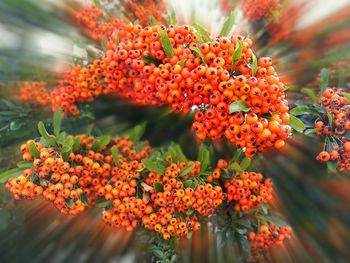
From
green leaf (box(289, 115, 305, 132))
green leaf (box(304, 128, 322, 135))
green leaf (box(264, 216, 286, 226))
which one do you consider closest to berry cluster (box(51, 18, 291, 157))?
green leaf (box(289, 115, 305, 132))

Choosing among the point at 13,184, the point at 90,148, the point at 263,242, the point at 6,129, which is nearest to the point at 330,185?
the point at 263,242

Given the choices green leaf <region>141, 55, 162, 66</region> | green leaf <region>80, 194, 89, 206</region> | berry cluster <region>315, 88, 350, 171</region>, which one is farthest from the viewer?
green leaf <region>80, 194, 89, 206</region>

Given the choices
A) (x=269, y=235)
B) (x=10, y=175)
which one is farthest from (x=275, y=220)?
(x=10, y=175)

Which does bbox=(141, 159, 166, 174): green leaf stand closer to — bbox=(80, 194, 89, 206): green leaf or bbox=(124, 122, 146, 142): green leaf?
bbox=(80, 194, 89, 206): green leaf

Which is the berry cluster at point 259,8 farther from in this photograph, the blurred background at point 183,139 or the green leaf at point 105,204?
the green leaf at point 105,204

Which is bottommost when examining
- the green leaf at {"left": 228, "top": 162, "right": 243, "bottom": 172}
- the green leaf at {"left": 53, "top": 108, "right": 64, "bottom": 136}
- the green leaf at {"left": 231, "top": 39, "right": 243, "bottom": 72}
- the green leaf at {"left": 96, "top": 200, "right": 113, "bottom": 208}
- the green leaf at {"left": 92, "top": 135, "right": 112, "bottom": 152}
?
the green leaf at {"left": 96, "top": 200, "right": 113, "bottom": 208}

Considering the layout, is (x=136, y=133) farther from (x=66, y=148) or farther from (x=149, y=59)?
(x=149, y=59)
